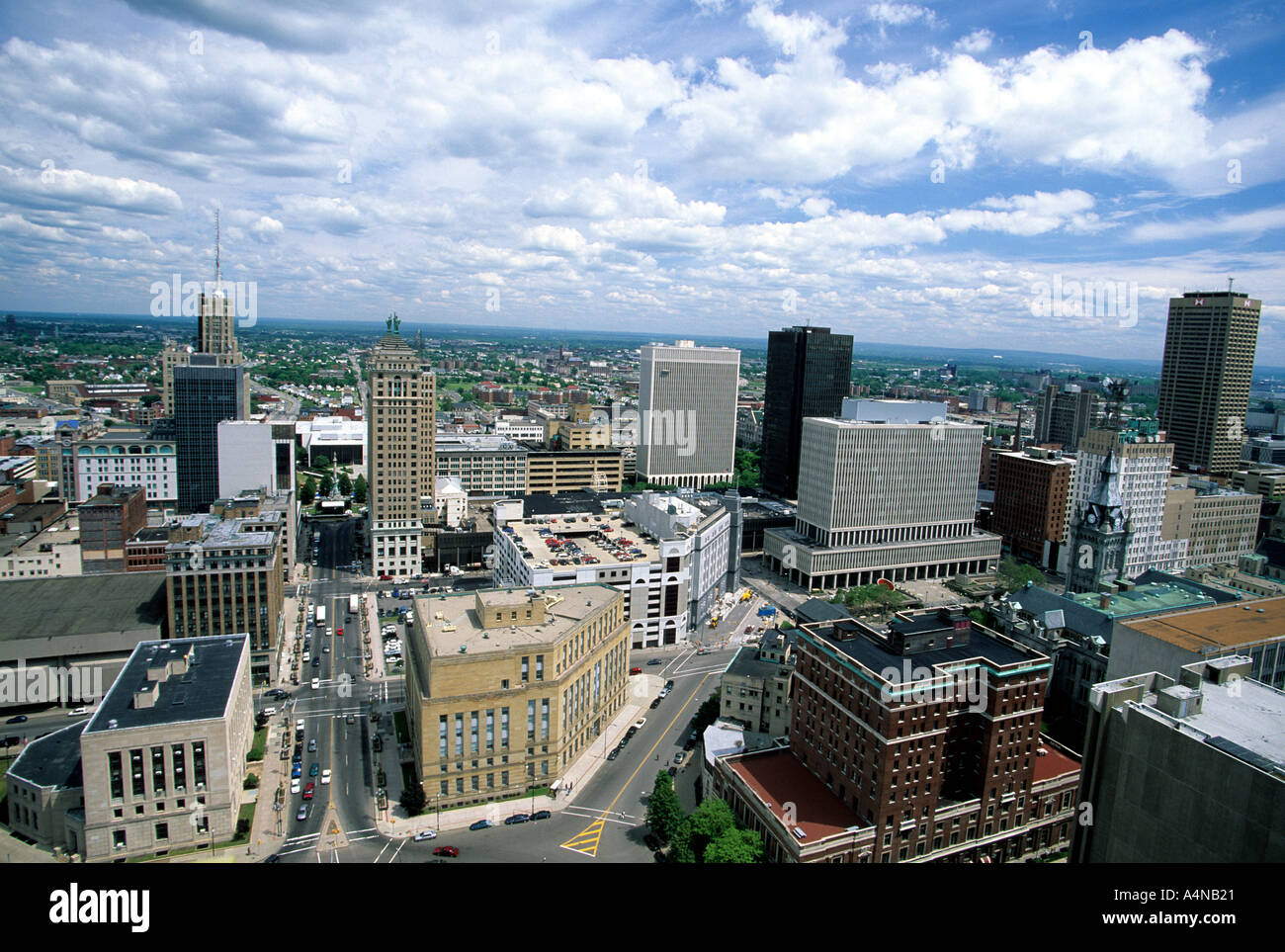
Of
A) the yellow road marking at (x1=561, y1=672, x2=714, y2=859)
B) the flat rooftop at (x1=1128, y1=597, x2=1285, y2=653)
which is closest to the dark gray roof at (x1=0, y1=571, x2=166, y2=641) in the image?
the yellow road marking at (x1=561, y1=672, x2=714, y2=859)

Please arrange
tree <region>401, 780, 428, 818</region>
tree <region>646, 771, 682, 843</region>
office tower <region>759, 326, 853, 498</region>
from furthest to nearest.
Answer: office tower <region>759, 326, 853, 498</region> < tree <region>401, 780, 428, 818</region> < tree <region>646, 771, 682, 843</region>

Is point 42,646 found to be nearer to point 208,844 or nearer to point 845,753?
point 208,844

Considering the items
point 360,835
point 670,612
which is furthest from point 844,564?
point 360,835

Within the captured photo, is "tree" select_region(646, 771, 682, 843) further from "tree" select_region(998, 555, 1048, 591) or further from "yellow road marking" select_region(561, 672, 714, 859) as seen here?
"tree" select_region(998, 555, 1048, 591)

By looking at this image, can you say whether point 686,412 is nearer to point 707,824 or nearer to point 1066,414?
point 1066,414

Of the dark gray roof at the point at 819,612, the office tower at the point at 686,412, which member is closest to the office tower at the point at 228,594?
the dark gray roof at the point at 819,612

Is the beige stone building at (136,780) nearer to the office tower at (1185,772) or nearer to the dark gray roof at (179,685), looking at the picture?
the dark gray roof at (179,685)
